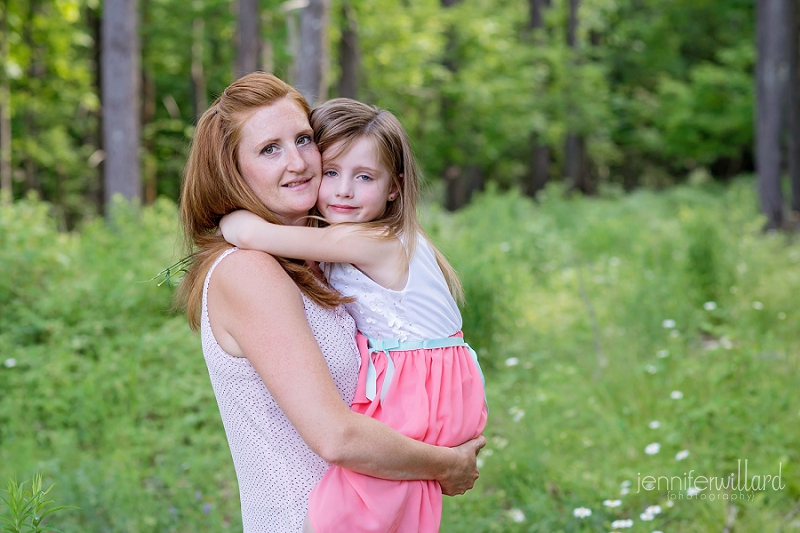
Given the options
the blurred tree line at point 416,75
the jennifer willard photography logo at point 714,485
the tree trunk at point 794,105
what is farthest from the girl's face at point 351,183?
the tree trunk at point 794,105

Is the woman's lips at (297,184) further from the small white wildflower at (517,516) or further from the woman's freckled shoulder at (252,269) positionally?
the small white wildflower at (517,516)

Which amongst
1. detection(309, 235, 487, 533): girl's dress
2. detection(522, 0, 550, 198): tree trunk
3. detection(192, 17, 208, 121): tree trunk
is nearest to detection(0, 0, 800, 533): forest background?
detection(309, 235, 487, 533): girl's dress

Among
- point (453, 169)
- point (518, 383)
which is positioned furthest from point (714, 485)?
point (453, 169)

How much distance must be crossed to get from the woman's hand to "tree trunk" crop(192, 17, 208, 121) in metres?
17.3

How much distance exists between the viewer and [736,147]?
832 inches

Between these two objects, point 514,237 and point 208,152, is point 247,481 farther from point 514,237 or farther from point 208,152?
point 514,237

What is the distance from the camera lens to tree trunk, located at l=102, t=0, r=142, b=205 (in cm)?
1048

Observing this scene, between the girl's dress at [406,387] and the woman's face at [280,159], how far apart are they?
8.8 inches

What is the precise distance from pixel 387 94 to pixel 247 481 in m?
15.5

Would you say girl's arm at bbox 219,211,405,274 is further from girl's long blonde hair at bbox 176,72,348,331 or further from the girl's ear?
the girl's ear

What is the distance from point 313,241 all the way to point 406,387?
44cm

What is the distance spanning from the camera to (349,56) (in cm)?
1384

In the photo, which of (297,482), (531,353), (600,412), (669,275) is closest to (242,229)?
(297,482)

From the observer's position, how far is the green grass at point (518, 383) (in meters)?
3.77
